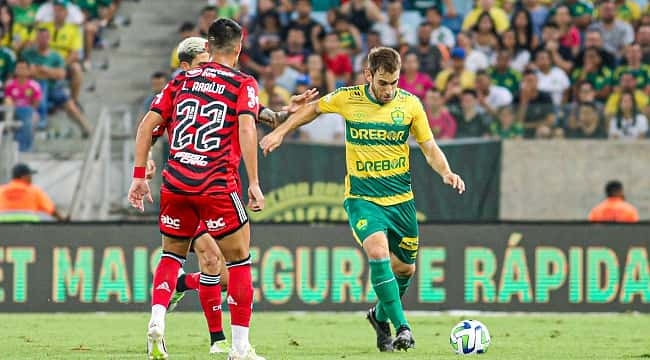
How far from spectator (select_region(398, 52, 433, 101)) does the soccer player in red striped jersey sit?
34.2ft

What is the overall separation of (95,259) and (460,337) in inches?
261

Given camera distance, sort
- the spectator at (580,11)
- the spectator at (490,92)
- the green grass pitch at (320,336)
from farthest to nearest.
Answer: the spectator at (580,11), the spectator at (490,92), the green grass pitch at (320,336)

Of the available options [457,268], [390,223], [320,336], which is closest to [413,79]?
[457,268]

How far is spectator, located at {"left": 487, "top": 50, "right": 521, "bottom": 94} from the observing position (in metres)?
19.9

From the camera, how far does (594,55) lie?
67.3 ft

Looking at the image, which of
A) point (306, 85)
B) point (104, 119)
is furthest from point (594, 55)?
point (104, 119)

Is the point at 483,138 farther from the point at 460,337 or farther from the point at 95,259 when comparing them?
the point at 460,337

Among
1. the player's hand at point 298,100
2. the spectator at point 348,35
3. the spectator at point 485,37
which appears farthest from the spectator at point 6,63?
the player's hand at point 298,100

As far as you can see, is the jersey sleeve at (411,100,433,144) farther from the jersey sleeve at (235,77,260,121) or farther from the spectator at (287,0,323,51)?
the spectator at (287,0,323,51)

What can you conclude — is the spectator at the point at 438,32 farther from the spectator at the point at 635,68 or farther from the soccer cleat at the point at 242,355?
the soccer cleat at the point at 242,355

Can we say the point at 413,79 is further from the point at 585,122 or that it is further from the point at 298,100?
the point at 298,100

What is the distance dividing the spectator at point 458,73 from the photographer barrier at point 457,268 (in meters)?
Result: 4.25

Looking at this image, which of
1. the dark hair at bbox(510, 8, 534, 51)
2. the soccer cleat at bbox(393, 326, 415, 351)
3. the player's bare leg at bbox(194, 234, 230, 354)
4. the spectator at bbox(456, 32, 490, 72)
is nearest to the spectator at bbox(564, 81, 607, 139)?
the spectator at bbox(456, 32, 490, 72)

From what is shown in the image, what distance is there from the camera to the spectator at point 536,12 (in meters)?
21.6
